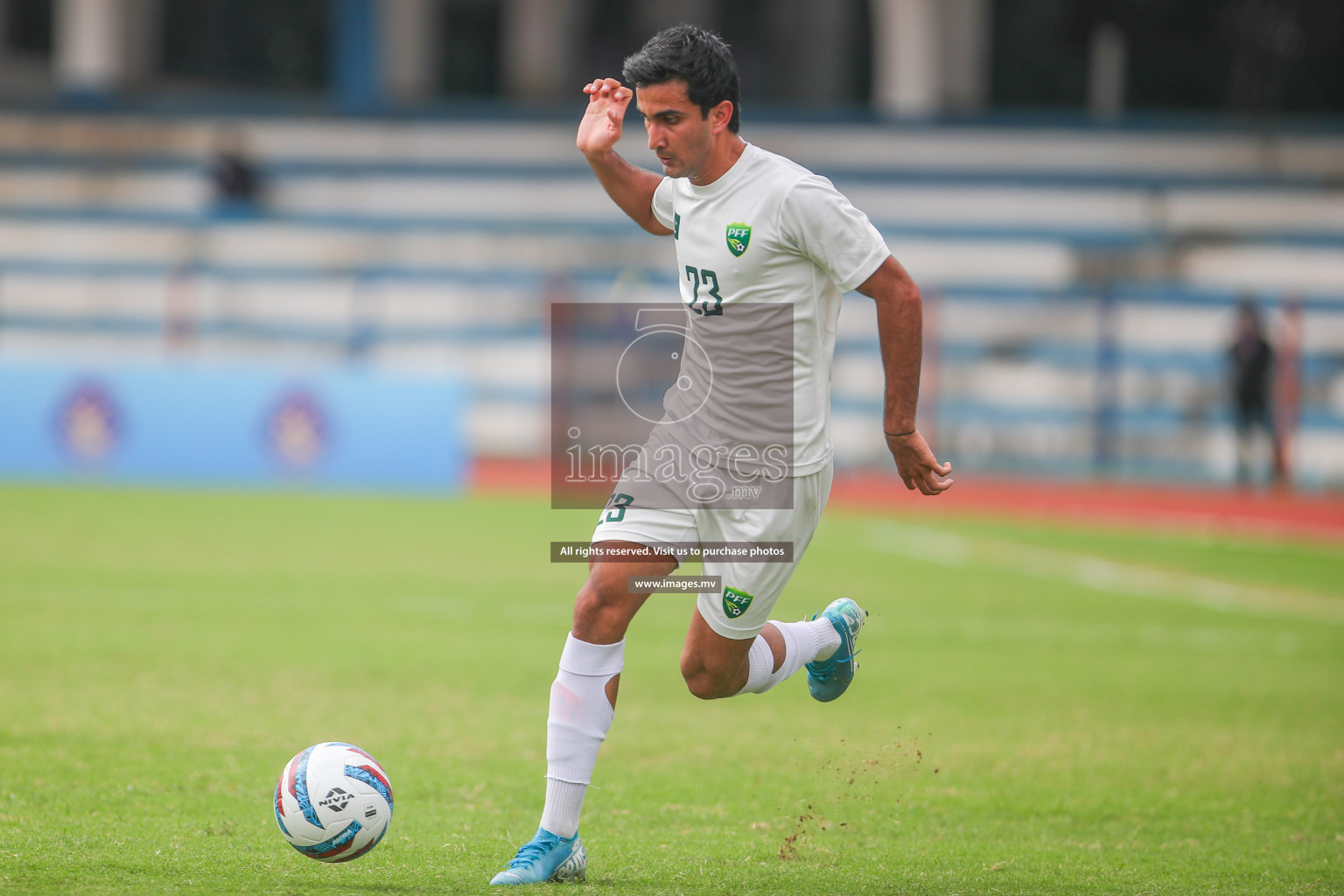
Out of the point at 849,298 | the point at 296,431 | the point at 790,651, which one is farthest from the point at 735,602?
the point at 849,298

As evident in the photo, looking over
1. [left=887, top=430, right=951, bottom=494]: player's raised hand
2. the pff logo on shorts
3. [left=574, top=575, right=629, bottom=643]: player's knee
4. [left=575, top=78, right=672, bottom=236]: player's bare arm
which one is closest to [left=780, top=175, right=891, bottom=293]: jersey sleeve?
[left=887, top=430, right=951, bottom=494]: player's raised hand

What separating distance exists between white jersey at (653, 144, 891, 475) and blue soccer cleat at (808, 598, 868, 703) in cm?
93

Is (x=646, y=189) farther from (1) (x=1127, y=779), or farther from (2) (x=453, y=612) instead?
(2) (x=453, y=612)

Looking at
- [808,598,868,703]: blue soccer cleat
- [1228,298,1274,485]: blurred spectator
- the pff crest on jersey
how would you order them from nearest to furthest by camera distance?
the pff crest on jersey
[808,598,868,703]: blue soccer cleat
[1228,298,1274,485]: blurred spectator

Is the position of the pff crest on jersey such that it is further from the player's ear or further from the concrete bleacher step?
the concrete bleacher step

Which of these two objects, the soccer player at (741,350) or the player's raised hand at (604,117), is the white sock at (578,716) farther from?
the player's raised hand at (604,117)

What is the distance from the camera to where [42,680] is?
22.7 feet

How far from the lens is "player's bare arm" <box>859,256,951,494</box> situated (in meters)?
4.27

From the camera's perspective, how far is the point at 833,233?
4.27m

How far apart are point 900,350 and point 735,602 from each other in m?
0.92

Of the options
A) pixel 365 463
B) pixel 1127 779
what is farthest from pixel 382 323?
pixel 1127 779

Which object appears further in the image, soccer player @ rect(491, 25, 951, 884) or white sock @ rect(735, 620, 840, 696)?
white sock @ rect(735, 620, 840, 696)

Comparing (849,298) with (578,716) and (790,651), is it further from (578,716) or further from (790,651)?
(578,716)

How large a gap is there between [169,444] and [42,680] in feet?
35.3
